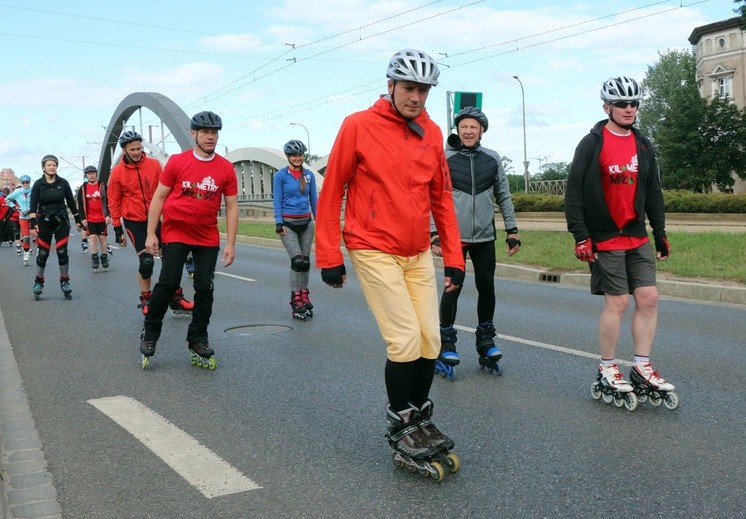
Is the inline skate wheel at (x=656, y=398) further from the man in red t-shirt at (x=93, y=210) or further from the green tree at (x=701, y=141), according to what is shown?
the green tree at (x=701, y=141)

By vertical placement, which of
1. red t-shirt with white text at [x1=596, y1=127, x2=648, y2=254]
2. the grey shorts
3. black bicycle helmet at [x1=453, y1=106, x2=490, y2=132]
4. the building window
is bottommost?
the grey shorts

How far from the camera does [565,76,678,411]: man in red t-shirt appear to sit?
17.4ft

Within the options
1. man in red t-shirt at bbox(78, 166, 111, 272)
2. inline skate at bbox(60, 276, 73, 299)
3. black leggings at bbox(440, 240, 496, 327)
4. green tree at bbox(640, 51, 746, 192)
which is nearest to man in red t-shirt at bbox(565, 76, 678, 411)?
black leggings at bbox(440, 240, 496, 327)

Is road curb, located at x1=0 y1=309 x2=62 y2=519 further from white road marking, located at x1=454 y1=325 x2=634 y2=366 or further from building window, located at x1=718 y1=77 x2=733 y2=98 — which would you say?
building window, located at x1=718 y1=77 x2=733 y2=98

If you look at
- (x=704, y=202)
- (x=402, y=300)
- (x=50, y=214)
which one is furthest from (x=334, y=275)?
(x=704, y=202)

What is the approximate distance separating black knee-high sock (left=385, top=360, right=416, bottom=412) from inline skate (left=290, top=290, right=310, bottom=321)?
5.30 metres

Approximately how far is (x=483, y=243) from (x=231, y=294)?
21.3 feet

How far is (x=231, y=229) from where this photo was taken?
23.9 feet

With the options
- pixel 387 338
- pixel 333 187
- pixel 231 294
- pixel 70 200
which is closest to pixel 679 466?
pixel 387 338

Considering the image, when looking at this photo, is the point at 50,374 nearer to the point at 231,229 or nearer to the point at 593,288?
the point at 231,229

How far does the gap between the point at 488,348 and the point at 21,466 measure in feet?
10.9

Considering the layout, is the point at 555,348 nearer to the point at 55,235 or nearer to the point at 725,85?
the point at 55,235

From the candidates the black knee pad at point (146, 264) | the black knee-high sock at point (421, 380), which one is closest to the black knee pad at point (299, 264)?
the black knee pad at point (146, 264)

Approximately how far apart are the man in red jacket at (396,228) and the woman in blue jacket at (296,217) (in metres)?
5.25
